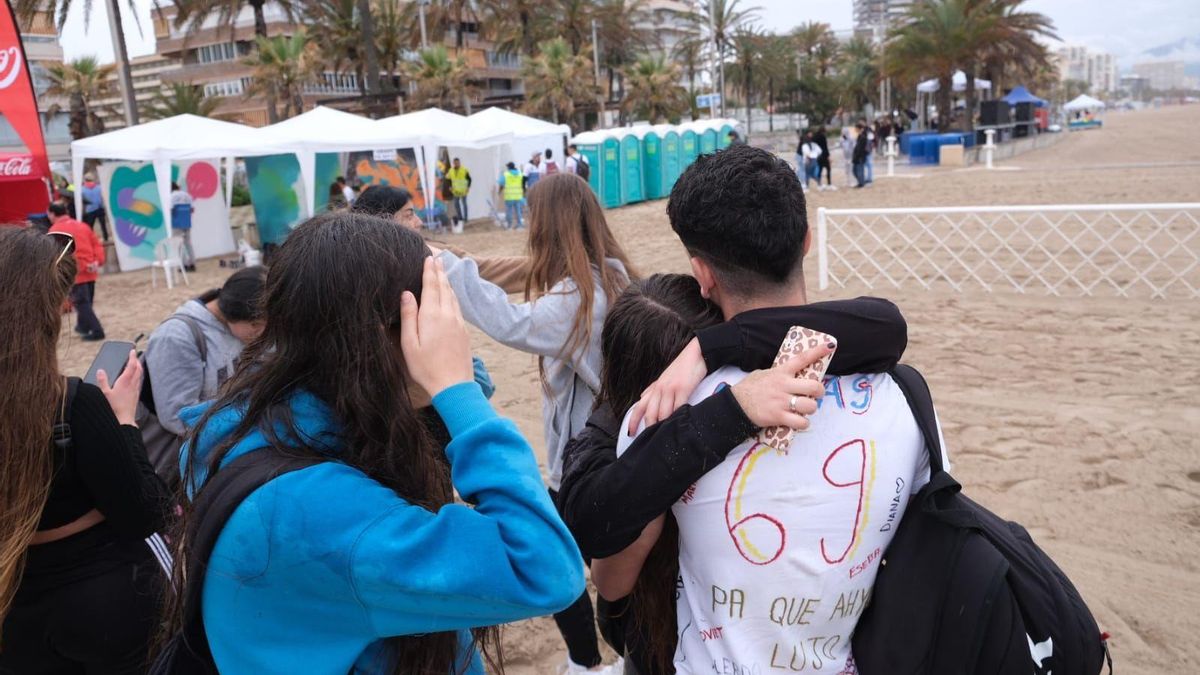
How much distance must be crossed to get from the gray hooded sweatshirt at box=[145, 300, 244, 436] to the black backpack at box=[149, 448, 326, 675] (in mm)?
1949

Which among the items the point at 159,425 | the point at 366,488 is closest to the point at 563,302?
the point at 366,488

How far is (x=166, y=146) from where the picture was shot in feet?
45.2

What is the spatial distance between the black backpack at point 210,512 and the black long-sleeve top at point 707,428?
462mm

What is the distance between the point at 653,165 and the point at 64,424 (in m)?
21.0

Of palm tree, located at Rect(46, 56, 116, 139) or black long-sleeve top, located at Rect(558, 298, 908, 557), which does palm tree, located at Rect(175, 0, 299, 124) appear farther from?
black long-sleeve top, located at Rect(558, 298, 908, 557)

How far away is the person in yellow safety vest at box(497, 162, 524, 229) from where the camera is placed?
701 inches

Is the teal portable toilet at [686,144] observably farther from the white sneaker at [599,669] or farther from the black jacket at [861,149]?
the white sneaker at [599,669]

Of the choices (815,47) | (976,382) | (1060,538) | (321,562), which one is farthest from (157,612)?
(815,47)

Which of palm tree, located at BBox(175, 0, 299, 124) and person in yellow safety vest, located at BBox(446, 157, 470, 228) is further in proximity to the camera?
palm tree, located at BBox(175, 0, 299, 124)

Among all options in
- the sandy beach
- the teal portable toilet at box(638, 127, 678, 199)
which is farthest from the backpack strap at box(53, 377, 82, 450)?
the teal portable toilet at box(638, 127, 678, 199)

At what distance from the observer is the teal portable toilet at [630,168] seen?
822 inches

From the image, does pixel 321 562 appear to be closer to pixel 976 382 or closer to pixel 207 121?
pixel 976 382

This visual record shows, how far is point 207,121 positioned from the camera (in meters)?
14.8

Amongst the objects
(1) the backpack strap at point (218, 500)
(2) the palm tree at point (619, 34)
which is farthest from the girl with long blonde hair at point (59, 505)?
(2) the palm tree at point (619, 34)
